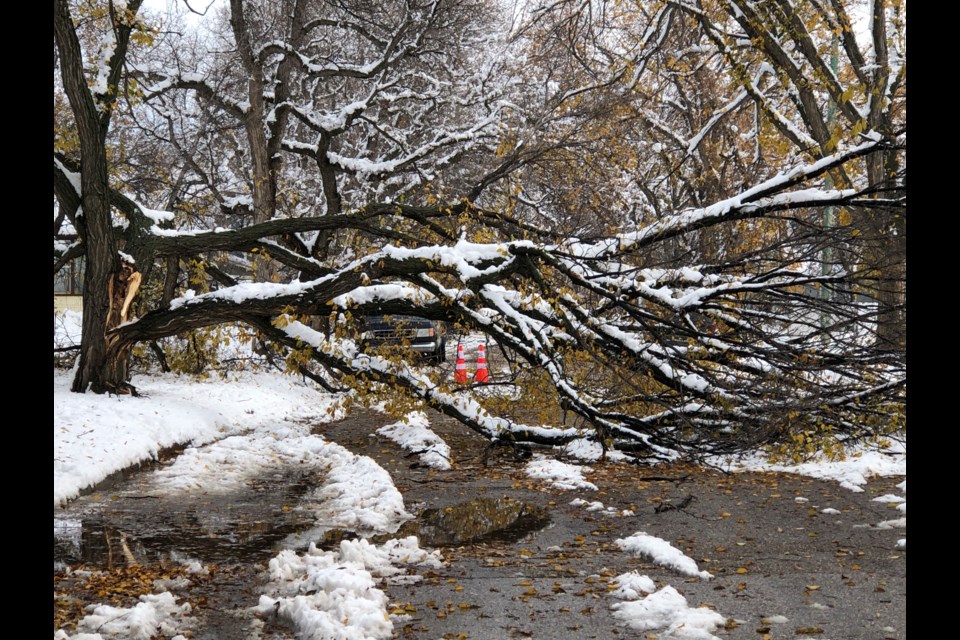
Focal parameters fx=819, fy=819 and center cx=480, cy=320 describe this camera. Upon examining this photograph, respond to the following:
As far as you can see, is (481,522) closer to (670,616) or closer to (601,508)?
(601,508)

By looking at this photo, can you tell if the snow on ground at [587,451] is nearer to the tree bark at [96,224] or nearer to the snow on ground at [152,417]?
the snow on ground at [152,417]

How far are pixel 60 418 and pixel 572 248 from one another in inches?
251

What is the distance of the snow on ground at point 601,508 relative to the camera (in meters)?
7.24

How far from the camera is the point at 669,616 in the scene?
14.7 ft

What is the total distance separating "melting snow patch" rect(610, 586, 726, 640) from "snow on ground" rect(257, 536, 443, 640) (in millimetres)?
1329

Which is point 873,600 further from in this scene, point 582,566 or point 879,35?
point 879,35


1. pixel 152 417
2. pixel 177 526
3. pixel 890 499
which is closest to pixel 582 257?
pixel 890 499

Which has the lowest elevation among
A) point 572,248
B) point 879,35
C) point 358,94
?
point 572,248

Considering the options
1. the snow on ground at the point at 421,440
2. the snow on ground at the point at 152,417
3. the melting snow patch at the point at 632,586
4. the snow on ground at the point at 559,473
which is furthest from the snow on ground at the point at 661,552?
the snow on ground at the point at 152,417

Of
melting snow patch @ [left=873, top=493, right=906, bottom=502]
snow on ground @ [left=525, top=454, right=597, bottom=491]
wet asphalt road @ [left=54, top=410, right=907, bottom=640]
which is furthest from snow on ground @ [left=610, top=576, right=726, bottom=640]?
melting snow patch @ [left=873, top=493, right=906, bottom=502]

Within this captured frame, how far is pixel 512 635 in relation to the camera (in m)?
4.26

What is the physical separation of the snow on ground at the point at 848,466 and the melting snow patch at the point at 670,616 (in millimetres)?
3838

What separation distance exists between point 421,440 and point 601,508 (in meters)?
4.29
